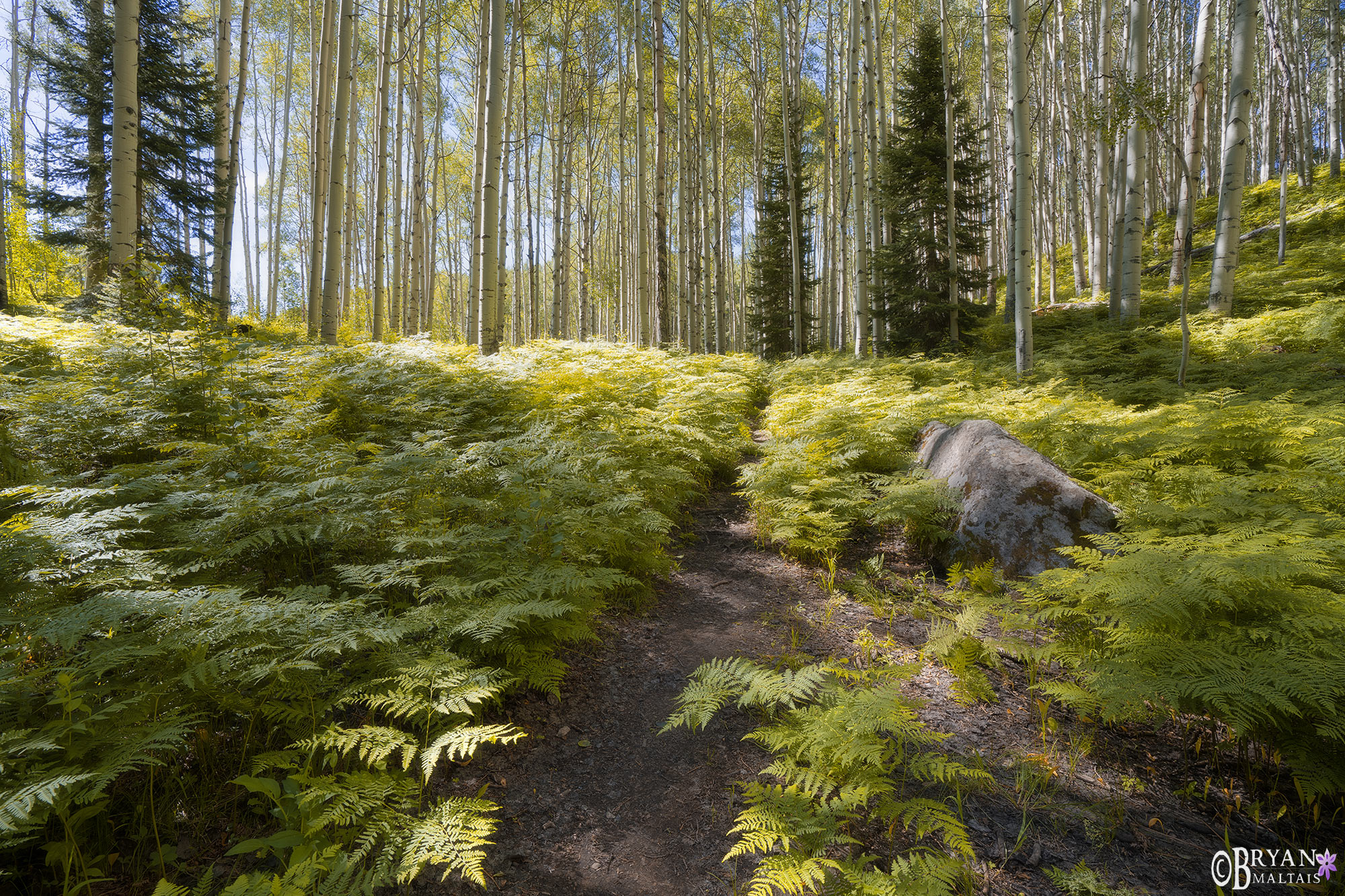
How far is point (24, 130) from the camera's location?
2089 centimetres

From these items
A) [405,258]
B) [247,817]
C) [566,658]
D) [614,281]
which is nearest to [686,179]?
[405,258]

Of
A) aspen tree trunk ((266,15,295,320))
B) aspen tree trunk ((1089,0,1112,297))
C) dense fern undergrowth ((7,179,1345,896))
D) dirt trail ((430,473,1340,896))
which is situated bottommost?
dirt trail ((430,473,1340,896))

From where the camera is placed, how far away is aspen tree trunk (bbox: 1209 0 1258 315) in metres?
8.62

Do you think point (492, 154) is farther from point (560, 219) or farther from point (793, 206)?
point (793, 206)

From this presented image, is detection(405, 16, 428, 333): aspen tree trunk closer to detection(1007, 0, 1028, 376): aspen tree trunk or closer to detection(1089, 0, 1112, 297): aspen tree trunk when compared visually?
detection(1007, 0, 1028, 376): aspen tree trunk

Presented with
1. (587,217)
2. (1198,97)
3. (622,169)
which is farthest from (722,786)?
(587,217)

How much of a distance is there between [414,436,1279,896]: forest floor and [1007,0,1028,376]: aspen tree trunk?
6.82m

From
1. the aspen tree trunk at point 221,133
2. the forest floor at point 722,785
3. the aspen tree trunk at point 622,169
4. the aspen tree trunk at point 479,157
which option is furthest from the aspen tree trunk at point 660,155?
the forest floor at point 722,785

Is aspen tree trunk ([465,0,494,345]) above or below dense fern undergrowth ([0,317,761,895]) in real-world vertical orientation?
above

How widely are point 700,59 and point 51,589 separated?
741 inches

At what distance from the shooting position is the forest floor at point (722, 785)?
2.02 m

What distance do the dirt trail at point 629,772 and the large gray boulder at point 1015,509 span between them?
4.96ft

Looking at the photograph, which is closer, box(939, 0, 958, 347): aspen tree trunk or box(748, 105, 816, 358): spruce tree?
box(939, 0, 958, 347): aspen tree trunk

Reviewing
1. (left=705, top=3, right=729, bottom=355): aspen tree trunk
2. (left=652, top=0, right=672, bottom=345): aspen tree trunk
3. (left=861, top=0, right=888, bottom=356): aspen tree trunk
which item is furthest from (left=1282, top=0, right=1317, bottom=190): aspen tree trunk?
(left=652, top=0, right=672, bottom=345): aspen tree trunk
